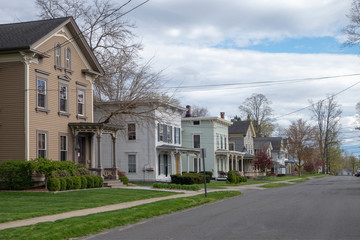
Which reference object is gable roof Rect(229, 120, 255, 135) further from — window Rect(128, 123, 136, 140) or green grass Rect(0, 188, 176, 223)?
green grass Rect(0, 188, 176, 223)

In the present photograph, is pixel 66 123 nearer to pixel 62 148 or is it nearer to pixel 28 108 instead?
pixel 62 148

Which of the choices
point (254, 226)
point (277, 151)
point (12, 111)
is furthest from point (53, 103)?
point (277, 151)

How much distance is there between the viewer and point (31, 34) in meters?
26.5

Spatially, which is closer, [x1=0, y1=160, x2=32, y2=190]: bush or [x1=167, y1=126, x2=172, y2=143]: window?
[x1=0, y1=160, x2=32, y2=190]: bush

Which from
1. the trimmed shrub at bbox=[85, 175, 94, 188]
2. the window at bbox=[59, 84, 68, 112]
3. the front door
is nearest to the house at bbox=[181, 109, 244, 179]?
the front door

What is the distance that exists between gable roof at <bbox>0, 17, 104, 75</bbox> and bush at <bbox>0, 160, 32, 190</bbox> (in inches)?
240

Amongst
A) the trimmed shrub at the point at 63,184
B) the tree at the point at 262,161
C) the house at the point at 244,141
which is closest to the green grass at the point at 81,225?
the trimmed shrub at the point at 63,184

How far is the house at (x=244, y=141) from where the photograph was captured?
69.9 metres

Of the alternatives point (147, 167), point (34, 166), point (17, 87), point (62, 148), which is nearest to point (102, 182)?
point (62, 148)

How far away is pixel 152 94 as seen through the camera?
34562 mm

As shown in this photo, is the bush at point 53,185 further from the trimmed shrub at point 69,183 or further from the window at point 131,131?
the window at point 131,131

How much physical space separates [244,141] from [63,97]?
46.0 m

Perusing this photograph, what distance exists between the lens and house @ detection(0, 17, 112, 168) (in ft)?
82.5

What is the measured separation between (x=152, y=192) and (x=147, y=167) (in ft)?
47.6
